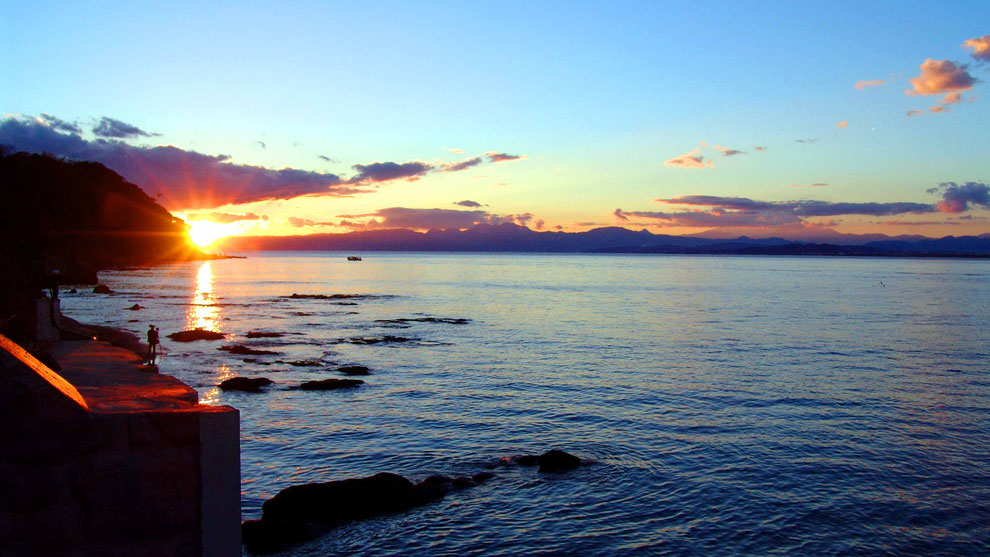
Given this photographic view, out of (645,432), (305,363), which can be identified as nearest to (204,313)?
(305,363)

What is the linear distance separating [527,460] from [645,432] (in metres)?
5.52

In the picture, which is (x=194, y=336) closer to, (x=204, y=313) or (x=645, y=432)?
(x=204, y=313)

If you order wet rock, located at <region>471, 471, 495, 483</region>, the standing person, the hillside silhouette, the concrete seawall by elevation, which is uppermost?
the hillside silhouette

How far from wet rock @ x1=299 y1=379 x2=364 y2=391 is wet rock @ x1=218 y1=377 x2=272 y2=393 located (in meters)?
1.89

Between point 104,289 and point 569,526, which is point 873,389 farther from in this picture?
point 104,289

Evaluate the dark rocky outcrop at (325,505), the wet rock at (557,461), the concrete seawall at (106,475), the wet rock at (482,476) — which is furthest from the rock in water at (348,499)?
the concrete seawall at (106,475)

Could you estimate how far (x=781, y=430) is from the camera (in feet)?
74.5

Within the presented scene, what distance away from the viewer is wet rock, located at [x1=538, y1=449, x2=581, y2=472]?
59.9 ft

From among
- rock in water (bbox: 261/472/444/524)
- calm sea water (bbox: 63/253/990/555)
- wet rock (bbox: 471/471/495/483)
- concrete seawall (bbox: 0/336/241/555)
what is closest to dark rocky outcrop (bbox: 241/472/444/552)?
rock in water (bbox: 261/472/444/524)

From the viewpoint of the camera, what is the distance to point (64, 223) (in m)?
96.8

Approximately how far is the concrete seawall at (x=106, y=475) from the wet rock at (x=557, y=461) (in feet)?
45.4

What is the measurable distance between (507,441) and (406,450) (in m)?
3.38

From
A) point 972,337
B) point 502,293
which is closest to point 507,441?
point 972,337

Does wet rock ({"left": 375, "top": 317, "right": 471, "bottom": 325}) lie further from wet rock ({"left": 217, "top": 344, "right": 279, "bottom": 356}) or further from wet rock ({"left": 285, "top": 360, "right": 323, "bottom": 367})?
wet rock ({"left": 285, "top": 360, "right": 323, "bottom": 367})
